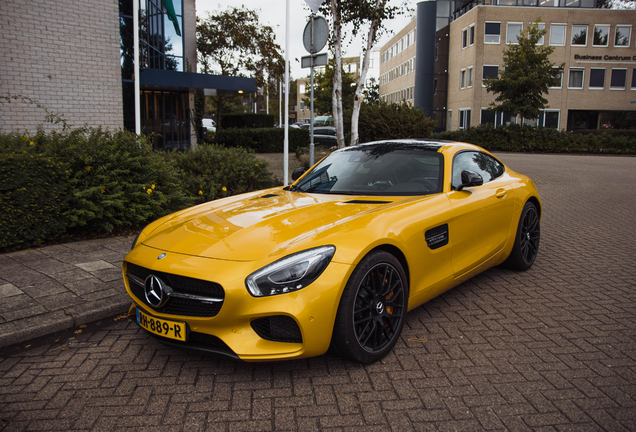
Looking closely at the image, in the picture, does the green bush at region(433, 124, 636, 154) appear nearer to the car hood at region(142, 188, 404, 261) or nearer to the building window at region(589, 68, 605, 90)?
the building window at region(589, 68, 605, 90)

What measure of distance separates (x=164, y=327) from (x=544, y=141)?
2970 cm

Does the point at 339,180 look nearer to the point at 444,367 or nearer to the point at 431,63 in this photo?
the point at 444,367

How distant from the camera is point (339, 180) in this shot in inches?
170

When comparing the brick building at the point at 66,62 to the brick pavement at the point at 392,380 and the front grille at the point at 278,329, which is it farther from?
the front grille at the point at 278,329

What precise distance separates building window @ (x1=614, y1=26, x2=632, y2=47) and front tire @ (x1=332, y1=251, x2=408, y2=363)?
48346 mm

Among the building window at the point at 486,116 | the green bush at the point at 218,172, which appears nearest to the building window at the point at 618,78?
the building window at the point at 486,116

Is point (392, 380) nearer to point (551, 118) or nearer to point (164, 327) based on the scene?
point (164, 327)

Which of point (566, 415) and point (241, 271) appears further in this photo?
point (241, 271)

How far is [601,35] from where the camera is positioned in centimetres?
4112

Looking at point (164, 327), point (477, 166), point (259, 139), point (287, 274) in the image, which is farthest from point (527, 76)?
point (164, 327)

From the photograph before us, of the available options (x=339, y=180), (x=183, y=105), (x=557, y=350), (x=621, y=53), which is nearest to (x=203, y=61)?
(x=183, y=105)

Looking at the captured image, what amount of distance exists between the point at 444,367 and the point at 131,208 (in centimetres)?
480

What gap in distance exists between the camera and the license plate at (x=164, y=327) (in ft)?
9.34

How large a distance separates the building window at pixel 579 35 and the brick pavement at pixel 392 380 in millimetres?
44704
